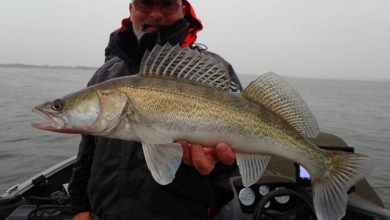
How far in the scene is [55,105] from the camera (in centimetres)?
264

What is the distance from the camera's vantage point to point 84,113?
266 cm

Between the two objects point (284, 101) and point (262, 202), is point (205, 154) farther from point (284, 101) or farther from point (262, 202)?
point (262, 202)

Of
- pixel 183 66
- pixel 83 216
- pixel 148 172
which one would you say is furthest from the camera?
pixel 83 216

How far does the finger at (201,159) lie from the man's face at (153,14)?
140 centimetres

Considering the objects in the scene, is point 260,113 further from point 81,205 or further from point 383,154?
point 383,154

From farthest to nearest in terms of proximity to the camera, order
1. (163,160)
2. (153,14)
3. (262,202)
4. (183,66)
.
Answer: (262,202) → (153,14) → (183,66) → (163,160)

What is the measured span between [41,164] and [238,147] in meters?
11.5

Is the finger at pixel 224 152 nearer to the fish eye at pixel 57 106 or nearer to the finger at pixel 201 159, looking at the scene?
the finger at pixel 201 159

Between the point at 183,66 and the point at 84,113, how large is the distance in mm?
884

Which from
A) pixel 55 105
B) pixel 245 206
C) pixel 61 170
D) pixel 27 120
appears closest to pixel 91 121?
pixel 55 105

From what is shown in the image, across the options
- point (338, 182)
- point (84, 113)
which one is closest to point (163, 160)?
point (84, 113)

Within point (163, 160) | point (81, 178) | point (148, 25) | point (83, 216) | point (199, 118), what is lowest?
point (83, 216)

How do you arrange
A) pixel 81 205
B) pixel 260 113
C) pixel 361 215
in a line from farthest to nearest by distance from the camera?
pixel 361 215, pixel 81 205, pixel 260 113

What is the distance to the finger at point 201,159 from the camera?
2.59 metres
